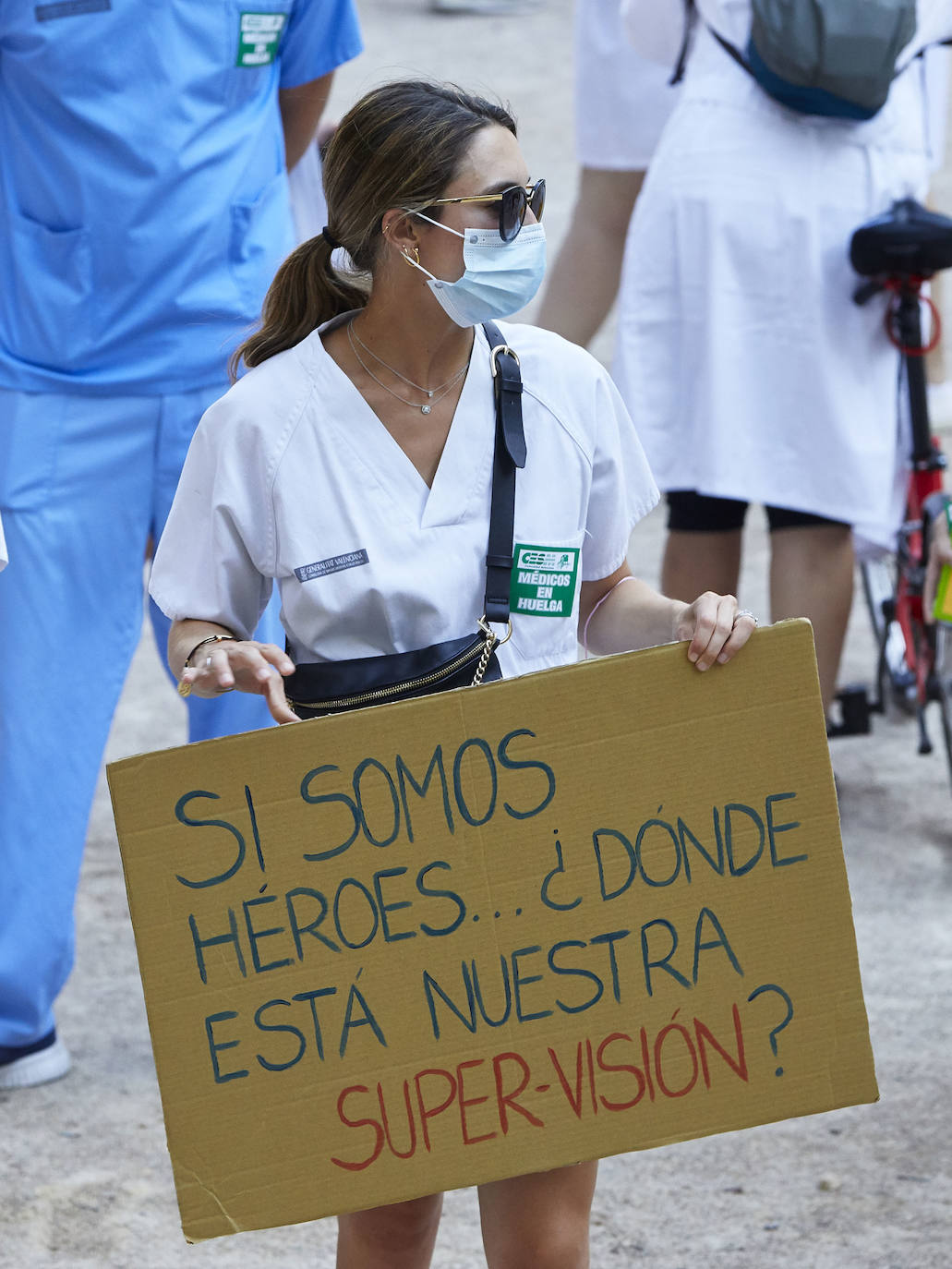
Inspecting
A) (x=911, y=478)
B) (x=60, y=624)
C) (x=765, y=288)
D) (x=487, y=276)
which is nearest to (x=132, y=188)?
(x=60, y=624)

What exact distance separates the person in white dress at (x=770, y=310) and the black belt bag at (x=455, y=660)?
190 cm

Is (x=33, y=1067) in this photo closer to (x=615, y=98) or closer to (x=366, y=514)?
(x=366, y=514)

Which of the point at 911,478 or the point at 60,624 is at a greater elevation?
the point at 60,624

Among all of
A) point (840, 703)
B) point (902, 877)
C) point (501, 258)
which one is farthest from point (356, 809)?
point (840, 703)

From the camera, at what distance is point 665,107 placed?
464 centimetres

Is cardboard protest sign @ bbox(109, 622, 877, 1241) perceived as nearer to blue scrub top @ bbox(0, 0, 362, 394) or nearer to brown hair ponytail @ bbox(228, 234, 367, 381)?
brown hair ponytail @ bbox(228, 234, 367, 381)

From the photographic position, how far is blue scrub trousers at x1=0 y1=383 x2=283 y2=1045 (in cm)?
309

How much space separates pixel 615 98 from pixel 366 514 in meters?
2.92

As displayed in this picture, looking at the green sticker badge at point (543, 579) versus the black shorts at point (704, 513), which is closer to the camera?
the green sticker badge at point (543, 579)

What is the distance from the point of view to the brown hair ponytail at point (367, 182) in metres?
2.07

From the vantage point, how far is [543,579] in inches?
83.8

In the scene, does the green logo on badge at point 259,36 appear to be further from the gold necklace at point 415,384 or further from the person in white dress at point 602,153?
the person in white dress at point 602,153

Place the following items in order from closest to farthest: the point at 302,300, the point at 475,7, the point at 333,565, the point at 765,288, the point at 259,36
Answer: the point at 333,565
the point at 302,300
the point at 259,36
the point at 765,288
the point at 475,7

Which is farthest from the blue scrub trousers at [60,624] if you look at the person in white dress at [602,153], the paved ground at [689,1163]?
the person in white dress at [602,153]
